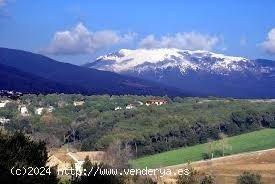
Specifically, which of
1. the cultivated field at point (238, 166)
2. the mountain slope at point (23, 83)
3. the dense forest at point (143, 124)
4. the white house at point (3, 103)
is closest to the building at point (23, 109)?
the dense forest at point (143, 124)

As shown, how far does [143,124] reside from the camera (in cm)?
7988

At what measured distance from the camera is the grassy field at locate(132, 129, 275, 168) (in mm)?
63969

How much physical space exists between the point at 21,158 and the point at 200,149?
57067 mm

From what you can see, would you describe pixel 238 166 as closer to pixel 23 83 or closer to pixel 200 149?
pixel 200 149

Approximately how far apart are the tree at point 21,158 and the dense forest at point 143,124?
1675 inches

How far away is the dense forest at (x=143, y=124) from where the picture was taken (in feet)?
236

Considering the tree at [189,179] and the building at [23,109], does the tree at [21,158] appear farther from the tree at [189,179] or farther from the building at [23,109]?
the building at [23,109]

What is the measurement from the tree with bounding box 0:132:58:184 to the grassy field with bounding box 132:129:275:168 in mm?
36470

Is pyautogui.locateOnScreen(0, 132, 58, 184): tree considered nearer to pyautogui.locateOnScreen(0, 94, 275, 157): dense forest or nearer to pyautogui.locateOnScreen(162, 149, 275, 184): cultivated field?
pyautogui.locateOnScreen(162, 149, 275, 184): cultivated field

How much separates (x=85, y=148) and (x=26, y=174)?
51652 millimetres

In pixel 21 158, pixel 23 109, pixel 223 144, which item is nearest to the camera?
pixel 21 158

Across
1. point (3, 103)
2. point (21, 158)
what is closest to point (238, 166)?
point (21, 158)

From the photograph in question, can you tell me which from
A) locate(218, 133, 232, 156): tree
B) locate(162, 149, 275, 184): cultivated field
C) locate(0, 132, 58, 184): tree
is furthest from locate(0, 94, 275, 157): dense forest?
locate(0, 132, 58, 184): tree

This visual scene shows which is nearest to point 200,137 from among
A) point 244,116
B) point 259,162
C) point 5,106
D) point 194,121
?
point 194,121
